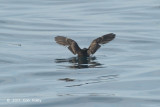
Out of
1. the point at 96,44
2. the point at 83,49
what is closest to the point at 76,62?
the point at 83,49

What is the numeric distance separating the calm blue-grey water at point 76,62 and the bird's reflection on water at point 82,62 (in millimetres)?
18

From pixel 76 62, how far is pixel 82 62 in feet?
0.37

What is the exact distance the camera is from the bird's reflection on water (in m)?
13.1

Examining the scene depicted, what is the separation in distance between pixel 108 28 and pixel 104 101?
28.8 ft

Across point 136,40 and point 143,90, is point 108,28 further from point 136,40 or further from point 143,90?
Answer: point 143,90

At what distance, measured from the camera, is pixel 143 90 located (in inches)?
441

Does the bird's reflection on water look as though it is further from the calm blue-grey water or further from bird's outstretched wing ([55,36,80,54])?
bird's outstretched wing ([55,36,80,54])

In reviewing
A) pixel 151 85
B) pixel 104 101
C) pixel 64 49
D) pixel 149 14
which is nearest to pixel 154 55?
pixel 64 49

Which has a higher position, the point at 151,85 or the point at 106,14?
the point at 106,14

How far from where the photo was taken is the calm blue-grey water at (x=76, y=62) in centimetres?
1067

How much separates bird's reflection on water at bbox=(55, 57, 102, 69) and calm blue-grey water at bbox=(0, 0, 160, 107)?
0.7 inches

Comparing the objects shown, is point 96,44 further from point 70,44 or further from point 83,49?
point 70,44

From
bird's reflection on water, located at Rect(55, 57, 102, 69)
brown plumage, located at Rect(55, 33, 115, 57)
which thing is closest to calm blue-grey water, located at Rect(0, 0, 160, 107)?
bird's reflection on water, located at Rect(55, 57, 102, 69)

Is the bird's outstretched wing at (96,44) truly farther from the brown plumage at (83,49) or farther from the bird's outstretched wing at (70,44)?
the bird's outstretched wing at (70,44)
